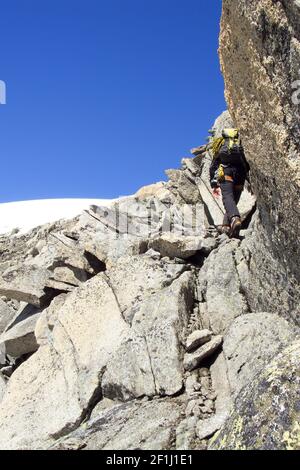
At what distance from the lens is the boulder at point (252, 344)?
9594 mm

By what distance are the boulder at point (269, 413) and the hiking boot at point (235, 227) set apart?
671cm

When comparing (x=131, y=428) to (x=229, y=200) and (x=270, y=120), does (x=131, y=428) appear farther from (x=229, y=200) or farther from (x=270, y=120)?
(x=229, y=200)

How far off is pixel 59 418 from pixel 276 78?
27.3 ft

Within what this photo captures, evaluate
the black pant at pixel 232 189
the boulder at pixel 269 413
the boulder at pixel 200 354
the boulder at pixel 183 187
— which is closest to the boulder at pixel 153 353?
the boulder at pixel 200 354

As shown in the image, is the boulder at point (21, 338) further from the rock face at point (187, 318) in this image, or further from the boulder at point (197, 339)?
the boulder at point (197, 339)

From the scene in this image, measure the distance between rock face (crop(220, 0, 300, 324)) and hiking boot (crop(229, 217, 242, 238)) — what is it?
7.21 ft

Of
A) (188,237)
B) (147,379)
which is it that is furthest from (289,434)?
(188,237)

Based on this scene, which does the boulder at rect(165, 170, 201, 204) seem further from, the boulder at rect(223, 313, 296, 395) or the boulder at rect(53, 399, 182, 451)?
the boulder at rect(53, 399, 182, 451)

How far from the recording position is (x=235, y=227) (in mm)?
13680

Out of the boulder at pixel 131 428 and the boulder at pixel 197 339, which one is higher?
the boulder at pixel 197 339

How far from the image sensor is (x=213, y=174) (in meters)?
15.4

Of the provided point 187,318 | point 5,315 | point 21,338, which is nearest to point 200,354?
point 187,318

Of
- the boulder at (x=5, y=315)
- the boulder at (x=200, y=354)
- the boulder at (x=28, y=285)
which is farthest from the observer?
the boulder at (x=5, y=315)

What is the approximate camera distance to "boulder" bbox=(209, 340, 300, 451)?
6191mm
